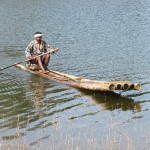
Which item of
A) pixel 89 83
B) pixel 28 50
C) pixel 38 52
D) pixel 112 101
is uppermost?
pixel 28 50

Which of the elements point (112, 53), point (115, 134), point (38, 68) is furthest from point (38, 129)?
point (112, 53)

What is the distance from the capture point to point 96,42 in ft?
76.3

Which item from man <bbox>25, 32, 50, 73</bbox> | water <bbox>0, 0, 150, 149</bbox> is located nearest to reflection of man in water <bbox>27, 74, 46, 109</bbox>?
water <bbox>0, 0, 150, 149</bbox>

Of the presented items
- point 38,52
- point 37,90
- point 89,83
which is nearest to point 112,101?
point 89,83

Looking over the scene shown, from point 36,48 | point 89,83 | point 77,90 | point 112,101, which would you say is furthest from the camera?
point 36,48

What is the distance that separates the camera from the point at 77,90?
14.3 meters

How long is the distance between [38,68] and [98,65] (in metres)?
2.81

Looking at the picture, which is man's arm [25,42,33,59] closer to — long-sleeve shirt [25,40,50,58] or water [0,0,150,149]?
long-sleeve shirt [25,40,50,58]

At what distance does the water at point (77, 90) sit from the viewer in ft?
32.6

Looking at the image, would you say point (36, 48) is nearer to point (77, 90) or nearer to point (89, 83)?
point (77, 90)

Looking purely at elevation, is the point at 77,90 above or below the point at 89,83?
below

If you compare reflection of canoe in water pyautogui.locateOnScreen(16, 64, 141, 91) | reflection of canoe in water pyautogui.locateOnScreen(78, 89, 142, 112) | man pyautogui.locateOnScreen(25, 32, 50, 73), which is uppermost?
man pyautogui.locateOnScreen(25, 32, 50, 73)

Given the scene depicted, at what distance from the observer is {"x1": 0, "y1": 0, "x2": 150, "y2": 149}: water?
9945 millimetres

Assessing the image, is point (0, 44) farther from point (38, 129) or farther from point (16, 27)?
point (38, 129)
